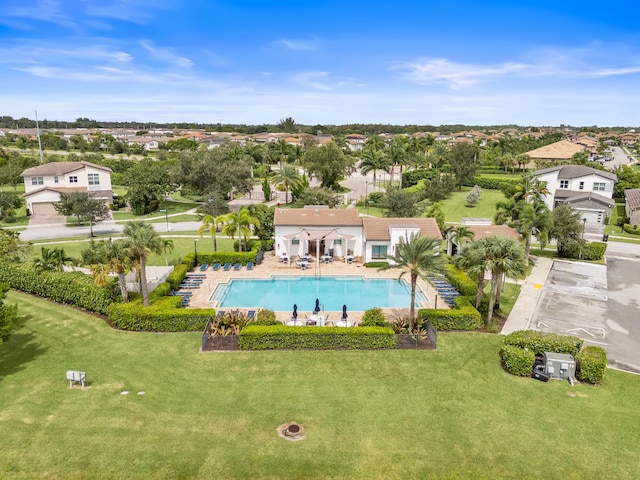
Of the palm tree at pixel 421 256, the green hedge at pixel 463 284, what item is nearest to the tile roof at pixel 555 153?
the green hedge at pixel 463 284

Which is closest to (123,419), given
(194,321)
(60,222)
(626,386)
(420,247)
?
(194,321)

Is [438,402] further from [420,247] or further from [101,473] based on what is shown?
[101,473]

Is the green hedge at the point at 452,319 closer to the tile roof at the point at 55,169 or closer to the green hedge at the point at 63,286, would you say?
the green hedge at the point at 63,286

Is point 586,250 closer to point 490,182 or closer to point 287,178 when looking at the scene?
point 287,178

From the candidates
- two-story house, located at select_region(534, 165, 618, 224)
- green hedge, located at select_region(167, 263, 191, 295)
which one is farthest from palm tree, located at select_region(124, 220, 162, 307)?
two-story house, located at select_region(534, 165, 618, 224)

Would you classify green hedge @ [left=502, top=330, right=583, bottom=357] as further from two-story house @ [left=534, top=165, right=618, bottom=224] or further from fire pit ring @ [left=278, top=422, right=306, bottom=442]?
two-story house @ [left=534, top=165, right=618, bottom=224]

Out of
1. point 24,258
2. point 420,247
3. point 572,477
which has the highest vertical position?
point 420,247

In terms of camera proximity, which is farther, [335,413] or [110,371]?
[110,371]
